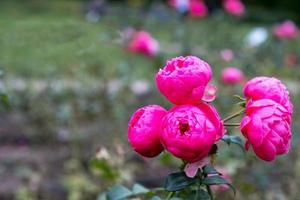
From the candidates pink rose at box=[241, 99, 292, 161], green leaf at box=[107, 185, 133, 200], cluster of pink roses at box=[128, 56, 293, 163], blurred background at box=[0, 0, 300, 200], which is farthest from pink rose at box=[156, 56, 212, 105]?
blurred background at box=[0, 0, 300, 200]

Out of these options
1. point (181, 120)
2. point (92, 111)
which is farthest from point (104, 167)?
point (92, 111)

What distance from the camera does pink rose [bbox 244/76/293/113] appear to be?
1361 mm

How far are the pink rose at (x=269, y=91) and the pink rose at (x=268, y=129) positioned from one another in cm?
4

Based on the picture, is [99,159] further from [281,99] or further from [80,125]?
[80,125]

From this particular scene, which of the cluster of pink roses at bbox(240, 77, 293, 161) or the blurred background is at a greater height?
the cluster of pink roses at bbox(240, 77, 293, 161)

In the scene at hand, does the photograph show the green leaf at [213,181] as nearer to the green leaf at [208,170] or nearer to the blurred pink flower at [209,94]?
the green leaf at [208,170]

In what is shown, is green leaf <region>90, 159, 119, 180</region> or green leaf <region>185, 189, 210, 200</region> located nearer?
green leaf <region>185, 189, 210, 200</region>

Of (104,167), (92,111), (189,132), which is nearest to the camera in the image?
(189,132)

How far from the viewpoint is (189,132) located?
4.14ft

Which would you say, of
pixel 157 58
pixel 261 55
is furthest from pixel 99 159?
pixel 261 55

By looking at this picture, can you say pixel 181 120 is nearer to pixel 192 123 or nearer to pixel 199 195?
pixel 192 123

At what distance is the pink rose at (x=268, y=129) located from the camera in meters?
1.29

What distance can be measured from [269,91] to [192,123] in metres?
0.19

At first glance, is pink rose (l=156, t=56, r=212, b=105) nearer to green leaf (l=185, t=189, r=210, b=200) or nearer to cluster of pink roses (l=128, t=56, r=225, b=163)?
cluster of pink roses (l=128, t=56, r=225, b=163)
